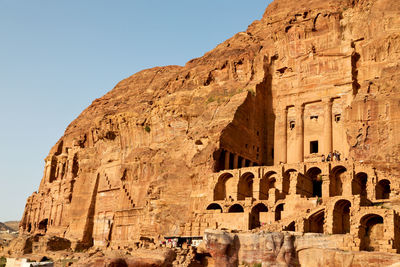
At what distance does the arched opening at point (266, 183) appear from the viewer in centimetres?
4584

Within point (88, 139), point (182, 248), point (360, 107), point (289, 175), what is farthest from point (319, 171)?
point (88, 139)

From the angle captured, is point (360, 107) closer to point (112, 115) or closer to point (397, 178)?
point (397, 178)

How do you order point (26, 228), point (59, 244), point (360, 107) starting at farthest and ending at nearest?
point (26, 228)
point (59, 244)
point (360, 107)

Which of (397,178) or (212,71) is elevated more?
(212,71)

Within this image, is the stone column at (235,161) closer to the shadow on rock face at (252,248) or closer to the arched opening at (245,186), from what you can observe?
the arched opening at (245,186)

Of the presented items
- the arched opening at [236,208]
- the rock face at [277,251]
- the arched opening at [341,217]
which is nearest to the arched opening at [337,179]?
the arched opening at [341,217]

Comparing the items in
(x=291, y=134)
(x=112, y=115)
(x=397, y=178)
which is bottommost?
(x=397, y=178)

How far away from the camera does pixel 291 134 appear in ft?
175

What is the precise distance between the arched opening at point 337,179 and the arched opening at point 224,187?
9112mm

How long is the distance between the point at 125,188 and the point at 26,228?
92.9 feet

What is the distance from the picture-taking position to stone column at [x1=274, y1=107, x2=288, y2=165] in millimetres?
52875

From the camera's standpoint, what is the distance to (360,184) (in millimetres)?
41906

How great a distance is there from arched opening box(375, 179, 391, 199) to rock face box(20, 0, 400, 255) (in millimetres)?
1195

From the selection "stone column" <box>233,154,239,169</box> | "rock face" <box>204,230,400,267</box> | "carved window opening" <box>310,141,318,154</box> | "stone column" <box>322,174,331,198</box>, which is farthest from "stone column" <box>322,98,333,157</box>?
"rock face" <box>204,230,400,267</box>
